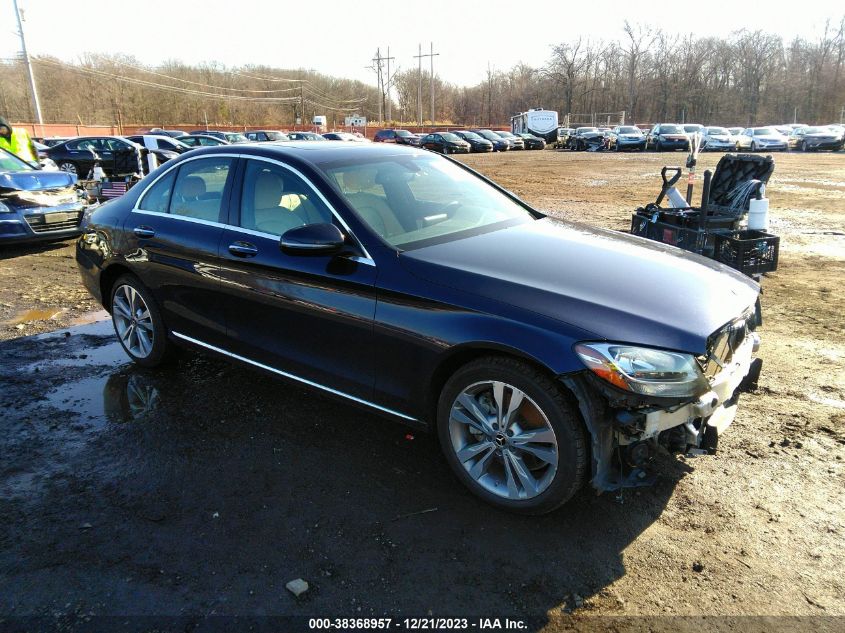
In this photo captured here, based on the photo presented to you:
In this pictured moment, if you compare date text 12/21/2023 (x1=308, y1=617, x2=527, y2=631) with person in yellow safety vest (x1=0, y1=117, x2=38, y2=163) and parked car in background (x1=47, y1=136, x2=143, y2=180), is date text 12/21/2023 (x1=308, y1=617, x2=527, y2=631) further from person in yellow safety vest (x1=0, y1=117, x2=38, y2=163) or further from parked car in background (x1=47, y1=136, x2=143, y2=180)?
parked car in background (x1=47, y1=136, x2=143, y2=180)

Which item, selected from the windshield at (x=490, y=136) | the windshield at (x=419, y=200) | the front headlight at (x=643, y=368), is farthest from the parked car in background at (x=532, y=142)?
the front headlight at (x=643, y=368)

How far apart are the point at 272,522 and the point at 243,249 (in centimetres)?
174

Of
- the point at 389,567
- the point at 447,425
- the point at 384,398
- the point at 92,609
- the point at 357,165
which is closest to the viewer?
the point at 92,609

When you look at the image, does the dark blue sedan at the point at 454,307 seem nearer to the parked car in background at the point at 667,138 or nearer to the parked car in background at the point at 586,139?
the parked car in background at the point at 667,138

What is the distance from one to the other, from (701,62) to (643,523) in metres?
98.4

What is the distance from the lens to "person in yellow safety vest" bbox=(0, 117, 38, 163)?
1193 centimetres

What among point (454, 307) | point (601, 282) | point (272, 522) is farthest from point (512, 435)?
point (272, 522)

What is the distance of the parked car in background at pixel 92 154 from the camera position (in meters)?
18.3

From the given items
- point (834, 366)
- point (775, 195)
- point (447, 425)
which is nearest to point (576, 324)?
point (447, 425)

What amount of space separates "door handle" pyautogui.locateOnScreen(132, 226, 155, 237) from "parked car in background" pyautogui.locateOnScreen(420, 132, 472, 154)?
37.1 meters

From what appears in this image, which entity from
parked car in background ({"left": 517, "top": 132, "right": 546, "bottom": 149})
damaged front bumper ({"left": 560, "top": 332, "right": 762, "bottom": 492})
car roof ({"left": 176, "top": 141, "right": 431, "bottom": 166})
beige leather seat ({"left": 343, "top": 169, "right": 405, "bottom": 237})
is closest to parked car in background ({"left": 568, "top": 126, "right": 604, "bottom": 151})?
parked car in background ({"left": 517, "top": 132, "right": 546, "bottom": 149})

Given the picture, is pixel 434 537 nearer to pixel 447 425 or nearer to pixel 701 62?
pixel 447 425

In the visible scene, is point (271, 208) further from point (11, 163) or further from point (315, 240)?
point (11, 163)

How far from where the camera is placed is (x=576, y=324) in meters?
2.66
